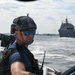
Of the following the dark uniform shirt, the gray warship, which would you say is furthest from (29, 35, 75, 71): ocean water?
the gray warship

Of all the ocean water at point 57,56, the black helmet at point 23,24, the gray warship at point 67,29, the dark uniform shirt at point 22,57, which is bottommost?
the gray warship at point 67,29

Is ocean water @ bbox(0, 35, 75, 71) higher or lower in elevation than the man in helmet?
lower

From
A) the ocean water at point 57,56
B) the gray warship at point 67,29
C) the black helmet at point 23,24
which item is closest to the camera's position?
the black helmet at point 23,24

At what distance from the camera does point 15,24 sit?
9.71 feet

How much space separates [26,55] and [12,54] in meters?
0.15

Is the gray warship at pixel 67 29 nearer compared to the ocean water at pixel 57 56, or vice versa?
the ocean water at pixel 57 56

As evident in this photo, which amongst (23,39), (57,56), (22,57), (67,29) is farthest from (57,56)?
(67,29)

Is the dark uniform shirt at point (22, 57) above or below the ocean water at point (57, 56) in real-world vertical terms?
above

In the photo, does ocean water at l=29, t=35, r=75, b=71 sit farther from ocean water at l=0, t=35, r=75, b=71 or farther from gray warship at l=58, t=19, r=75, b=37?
gray warship at l=58, t=19, r=75, b=37

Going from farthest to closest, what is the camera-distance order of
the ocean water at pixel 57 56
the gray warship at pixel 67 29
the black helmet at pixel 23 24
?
the gray warship at pixel 67 29 < the ocean water at pixel 57 56 < the black helmet at pixel 23 24

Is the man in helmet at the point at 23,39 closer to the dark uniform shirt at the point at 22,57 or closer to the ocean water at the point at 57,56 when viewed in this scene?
the dark uniform shirt at the point at 22,57

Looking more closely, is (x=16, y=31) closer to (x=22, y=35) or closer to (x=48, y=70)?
(x=22, y=35)

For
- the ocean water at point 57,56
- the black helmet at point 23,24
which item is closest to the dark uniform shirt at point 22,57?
the black helmet at point 23,24

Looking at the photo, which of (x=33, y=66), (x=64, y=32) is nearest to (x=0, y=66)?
(x=33, y=66)
